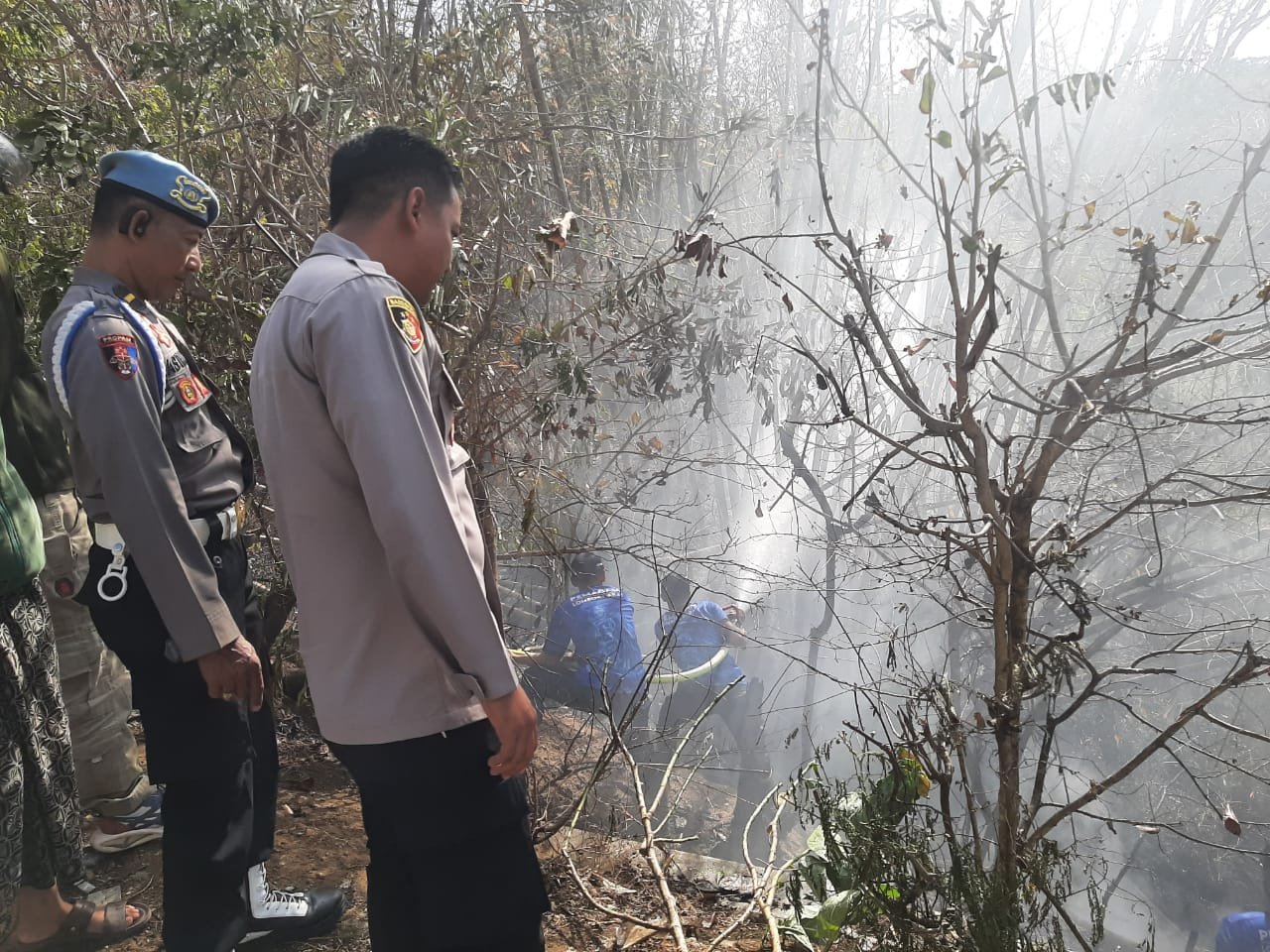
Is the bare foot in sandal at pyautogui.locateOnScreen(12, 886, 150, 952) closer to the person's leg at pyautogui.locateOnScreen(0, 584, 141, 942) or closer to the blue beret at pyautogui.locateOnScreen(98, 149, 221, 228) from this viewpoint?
the person's leg at pyautogui.locateOnScreen(0, 584, 141, 942)

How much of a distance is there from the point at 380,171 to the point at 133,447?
753 mm

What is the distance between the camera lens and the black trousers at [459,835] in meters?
1.40

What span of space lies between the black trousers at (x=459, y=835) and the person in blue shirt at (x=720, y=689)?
4803 millimetres

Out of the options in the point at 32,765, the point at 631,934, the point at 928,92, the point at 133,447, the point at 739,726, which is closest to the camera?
the point at 133,447

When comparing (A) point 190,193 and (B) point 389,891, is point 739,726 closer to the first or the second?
(B) point 389,891

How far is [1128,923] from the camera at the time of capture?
1145 cm

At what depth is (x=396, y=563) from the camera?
128 cm

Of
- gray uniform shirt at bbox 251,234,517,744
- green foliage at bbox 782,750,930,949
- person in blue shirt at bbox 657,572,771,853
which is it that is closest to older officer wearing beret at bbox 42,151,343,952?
gray uniform shirt at bbox 251,234,517,744

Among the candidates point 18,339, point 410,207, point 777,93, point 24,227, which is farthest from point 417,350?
point 777,93

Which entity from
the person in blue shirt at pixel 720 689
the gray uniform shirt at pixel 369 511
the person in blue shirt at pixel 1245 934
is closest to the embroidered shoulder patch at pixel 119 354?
the gray uniform shirt at pixel 369 511

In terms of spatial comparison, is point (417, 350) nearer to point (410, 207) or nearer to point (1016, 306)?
point (410, 207)

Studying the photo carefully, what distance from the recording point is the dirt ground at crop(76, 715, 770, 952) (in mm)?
2496

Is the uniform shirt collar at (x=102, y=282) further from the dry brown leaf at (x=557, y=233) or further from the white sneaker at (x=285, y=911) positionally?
the white sneaker at (x=285, y=911)

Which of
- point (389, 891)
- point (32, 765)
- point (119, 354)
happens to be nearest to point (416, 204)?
point (119, 354)
